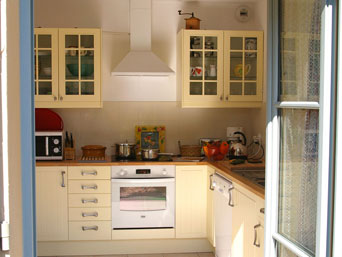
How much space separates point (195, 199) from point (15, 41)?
12.0 feet

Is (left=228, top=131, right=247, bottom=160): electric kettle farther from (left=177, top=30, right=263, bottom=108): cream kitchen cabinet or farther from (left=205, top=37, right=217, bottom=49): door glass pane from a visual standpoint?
(left=205, top=37, right=217, bottom=49): door glass pane

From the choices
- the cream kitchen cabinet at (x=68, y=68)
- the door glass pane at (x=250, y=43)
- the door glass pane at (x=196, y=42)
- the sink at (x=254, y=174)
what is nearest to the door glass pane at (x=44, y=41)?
the cream kitchen cabinet at (x=68, y=68)

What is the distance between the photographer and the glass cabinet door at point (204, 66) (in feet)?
16.9

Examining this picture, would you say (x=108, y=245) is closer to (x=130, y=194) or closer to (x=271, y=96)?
(x=130, y=194)

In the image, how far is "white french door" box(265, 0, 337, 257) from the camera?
6.33 ft

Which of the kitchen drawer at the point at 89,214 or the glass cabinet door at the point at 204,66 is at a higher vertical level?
the glass cabinet door at the point at 204,66

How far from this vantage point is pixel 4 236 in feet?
4.53

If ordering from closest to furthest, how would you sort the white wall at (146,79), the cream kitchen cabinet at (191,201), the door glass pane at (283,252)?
the door glass pane at (283,252) → the cream kitchen cabinet at (191,201) → the white wall at (146,79)

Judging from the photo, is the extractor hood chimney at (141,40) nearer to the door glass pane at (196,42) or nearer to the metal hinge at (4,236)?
the door glass pane at (196,42)

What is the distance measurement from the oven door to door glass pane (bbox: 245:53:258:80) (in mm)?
1411

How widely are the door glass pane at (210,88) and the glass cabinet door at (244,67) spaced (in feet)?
0.42

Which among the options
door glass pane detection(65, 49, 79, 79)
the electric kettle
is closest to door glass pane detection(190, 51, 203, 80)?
the electric kettle

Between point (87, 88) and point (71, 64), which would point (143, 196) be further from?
point (71, 64)

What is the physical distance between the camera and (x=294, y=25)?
2.35m
